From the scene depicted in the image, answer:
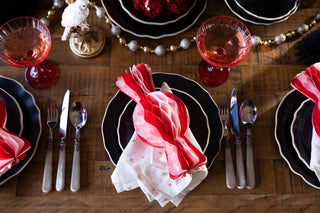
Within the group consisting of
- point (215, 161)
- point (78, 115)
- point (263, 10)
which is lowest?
point (215, 161)

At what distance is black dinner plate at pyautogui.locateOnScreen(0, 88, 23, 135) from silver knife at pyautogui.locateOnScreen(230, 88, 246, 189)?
0.50m

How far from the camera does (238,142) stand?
28.1 inches

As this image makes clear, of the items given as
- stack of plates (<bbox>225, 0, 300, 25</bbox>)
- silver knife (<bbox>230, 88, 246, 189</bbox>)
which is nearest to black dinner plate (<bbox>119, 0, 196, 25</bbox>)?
stack of plates (<bbox>225, 0, 300, 25</bbox>)

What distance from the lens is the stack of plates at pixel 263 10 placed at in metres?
0.79

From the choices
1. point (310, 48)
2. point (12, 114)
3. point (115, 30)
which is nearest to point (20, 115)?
point (12, 114)

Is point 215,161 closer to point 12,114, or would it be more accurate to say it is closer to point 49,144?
point 49,144

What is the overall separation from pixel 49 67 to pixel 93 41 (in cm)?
13

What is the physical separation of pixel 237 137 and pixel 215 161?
0.08 m

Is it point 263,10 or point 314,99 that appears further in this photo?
point 263,10

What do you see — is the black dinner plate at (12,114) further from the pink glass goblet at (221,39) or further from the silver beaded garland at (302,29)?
the silver beaded garland at (302,29)

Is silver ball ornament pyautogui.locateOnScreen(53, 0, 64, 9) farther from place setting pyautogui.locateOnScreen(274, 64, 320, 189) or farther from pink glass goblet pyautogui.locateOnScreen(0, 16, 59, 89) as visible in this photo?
place setting pyautogui.locateOnScreen(274, 64, 320, 189)

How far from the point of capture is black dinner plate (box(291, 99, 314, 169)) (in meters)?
0.70

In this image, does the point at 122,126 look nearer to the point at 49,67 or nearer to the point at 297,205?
the point at 49,67

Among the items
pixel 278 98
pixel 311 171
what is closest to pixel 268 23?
pixel 278 98
